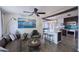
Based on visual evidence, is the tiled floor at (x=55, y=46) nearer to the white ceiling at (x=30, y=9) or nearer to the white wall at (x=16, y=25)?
the white wall at (x=16, y=25)

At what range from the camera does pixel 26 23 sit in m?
2.30

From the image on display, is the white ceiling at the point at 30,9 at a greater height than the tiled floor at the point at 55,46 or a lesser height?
greater

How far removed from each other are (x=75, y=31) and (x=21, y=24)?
1.31 metres

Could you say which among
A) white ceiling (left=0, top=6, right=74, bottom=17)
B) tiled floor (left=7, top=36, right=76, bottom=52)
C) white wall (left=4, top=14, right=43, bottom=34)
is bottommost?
tiled floor (left=7, top=36, right=76, bottom=52)

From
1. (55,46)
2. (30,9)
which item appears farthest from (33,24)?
(55,46)

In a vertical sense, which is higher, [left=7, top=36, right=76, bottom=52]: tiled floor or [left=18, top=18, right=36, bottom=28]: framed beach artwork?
[left=18, top=18, right=36, bottom=28]: framed beach artwork

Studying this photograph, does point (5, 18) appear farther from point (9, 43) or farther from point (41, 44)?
point (41, 44)

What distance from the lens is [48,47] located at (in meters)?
2.25

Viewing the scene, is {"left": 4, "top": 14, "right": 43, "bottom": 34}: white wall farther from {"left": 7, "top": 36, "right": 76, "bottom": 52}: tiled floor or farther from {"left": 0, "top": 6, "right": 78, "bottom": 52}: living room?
{"left": 7, "top": 36, "right": 76, "bottom": 52}: tiled floor

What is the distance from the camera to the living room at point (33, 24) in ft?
7.21

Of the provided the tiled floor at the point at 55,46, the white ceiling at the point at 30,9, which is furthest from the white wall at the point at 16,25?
the tiled floor at the point at 55,46

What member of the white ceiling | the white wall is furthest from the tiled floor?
the white ceiling

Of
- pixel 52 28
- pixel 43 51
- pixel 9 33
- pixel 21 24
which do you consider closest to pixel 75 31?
pixel 52 28

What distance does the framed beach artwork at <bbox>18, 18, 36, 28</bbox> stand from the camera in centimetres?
227
